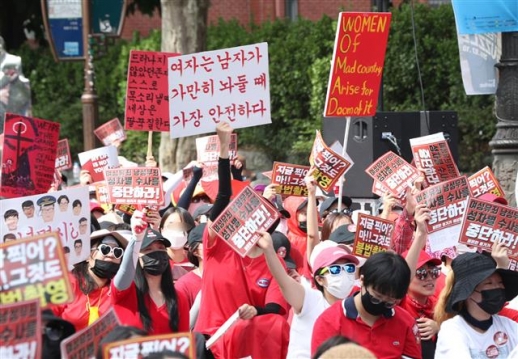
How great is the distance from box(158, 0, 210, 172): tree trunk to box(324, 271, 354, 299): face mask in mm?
11055

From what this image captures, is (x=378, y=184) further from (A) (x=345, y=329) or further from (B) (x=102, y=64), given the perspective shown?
(B) (x=102, y=64)

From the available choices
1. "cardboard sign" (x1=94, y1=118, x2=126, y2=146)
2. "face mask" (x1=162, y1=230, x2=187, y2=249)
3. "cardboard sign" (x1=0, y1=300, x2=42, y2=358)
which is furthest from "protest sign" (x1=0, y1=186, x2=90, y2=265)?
"cardboard sign" (x1=94, y1=118, x2=126, y2=146)

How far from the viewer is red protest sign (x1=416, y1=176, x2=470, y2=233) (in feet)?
25.7

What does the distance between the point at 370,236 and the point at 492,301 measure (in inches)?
61.7

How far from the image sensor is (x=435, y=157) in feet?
29.6

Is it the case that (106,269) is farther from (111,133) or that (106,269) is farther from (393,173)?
(111,133)

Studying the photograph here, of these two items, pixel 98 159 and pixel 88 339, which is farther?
pixel 98 159

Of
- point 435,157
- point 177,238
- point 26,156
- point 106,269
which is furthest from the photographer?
point 435,157

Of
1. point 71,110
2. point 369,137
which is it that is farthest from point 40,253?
point 71,110

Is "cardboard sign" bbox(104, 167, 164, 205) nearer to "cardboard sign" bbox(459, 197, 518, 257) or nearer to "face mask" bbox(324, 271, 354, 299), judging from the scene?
"cardboard sign" bbox(459, 197, 518, 257)

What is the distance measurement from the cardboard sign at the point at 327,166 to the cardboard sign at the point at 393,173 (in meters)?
0.23

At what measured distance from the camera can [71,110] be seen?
77.5 feet

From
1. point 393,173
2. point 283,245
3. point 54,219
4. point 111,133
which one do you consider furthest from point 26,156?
point 111,133

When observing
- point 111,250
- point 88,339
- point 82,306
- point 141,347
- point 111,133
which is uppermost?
point 141,347
